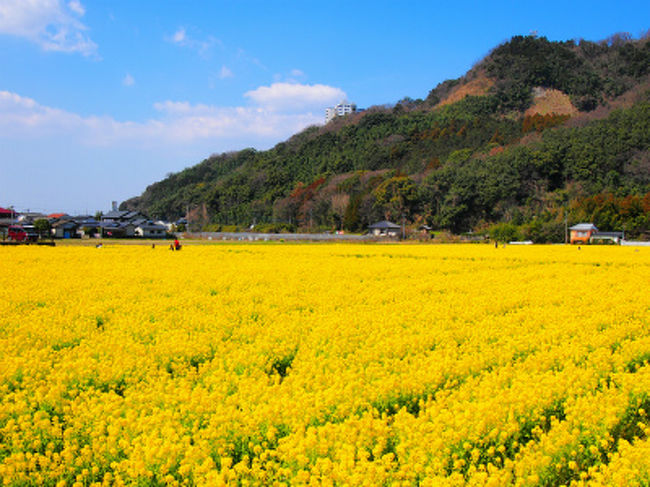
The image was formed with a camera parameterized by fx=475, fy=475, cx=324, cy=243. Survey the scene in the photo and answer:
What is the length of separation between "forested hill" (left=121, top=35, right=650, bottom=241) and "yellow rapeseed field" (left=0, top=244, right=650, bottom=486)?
191ft

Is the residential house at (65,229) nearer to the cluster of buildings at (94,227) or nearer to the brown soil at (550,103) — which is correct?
the cluster of buildings at (94,227)

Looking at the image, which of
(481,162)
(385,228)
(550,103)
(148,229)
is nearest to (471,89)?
(550,103)

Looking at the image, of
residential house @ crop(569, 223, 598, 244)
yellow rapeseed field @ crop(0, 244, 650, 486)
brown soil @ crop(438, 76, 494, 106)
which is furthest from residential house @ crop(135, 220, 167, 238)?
brown soil @ crop(438, 76, 494, 106)

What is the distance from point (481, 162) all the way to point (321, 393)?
79.0 m

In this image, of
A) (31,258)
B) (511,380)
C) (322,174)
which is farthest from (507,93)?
(511,380)

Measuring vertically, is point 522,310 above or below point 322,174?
below

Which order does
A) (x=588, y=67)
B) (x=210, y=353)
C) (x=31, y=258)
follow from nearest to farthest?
(x=210, y=353) < (x=31, y=258) < (x=588, y=67)

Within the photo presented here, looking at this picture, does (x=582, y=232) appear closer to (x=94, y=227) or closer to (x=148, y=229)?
(x=148, y=229)

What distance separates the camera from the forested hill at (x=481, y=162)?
69.1 m

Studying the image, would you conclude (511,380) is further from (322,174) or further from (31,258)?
(322,174)

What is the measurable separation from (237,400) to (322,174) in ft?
331

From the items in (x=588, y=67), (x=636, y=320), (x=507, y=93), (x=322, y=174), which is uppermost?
(x=588, y=67)

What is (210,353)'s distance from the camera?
664cm

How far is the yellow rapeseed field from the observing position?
363 cm
